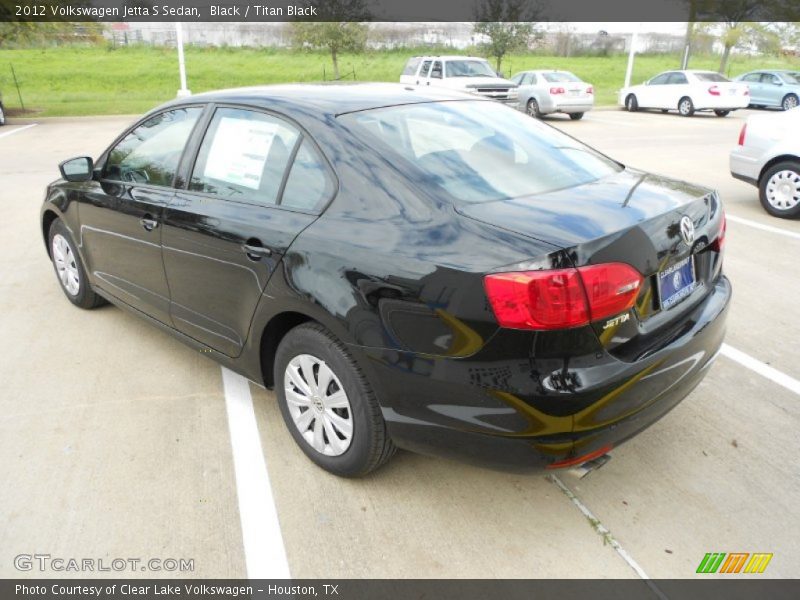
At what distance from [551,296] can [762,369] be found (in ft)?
7.96

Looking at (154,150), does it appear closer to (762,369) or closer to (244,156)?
(244,156)

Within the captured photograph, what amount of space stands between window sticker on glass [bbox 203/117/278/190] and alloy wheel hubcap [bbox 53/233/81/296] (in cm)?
203

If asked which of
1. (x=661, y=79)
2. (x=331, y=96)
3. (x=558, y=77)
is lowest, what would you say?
(x=661, y=79)

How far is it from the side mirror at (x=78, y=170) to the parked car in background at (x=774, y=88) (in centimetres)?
2500

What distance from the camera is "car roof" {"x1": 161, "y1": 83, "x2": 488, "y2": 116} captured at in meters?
2.99

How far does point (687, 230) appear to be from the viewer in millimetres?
2564

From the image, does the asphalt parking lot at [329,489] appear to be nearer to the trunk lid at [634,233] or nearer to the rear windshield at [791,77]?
the trunk lid at [634,233]

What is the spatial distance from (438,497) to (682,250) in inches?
57.6

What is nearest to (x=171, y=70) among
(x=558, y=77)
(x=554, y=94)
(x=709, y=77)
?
(x=558, y=77)

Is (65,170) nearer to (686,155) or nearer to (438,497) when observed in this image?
(438,497)

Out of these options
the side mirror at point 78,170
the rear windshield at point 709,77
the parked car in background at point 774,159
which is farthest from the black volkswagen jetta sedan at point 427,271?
the rear windshield at point 709,77

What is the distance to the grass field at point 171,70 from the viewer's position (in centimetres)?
2577

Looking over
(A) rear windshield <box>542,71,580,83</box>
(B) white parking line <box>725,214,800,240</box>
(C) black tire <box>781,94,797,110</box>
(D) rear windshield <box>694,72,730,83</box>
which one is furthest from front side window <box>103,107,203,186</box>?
(C) black tire <box>781,94,797,110</box>

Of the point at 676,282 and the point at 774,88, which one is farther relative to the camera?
the point at 774,88
